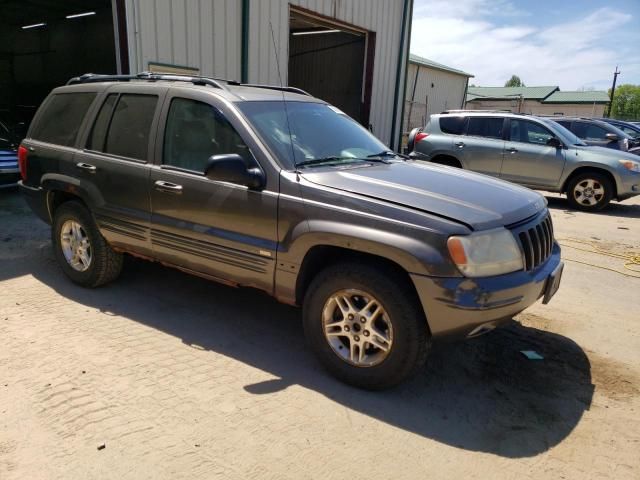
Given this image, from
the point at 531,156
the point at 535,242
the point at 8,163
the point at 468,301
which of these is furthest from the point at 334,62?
the point at 468,301

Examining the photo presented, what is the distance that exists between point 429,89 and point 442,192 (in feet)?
91.7

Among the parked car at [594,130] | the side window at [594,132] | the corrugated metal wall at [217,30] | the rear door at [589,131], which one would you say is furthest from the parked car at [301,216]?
the side window at [594,132]

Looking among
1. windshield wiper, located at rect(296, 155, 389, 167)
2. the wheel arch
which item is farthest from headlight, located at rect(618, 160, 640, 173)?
windshield wiper, located at rect(296, 155, 389, 167)

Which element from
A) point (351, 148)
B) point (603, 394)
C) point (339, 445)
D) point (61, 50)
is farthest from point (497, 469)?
point (61, 50)

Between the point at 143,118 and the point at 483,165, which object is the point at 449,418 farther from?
the point at 483,165

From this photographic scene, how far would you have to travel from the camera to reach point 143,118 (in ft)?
13.2

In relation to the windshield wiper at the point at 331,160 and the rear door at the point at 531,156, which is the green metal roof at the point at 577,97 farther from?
the windshield wiper at the point at 331,160

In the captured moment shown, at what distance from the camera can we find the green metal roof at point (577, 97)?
49.6 metres

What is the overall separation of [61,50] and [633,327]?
1962cm

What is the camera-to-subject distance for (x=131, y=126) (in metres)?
4.12

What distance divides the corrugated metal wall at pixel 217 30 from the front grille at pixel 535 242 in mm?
6005

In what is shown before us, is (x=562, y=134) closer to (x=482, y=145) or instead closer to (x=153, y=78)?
(x=482, y=145)

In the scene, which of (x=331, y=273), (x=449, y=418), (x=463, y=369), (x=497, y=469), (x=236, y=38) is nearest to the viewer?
(x=497, y=469)

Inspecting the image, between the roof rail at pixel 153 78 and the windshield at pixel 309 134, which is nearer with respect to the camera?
the windshield at pixel 309 134
